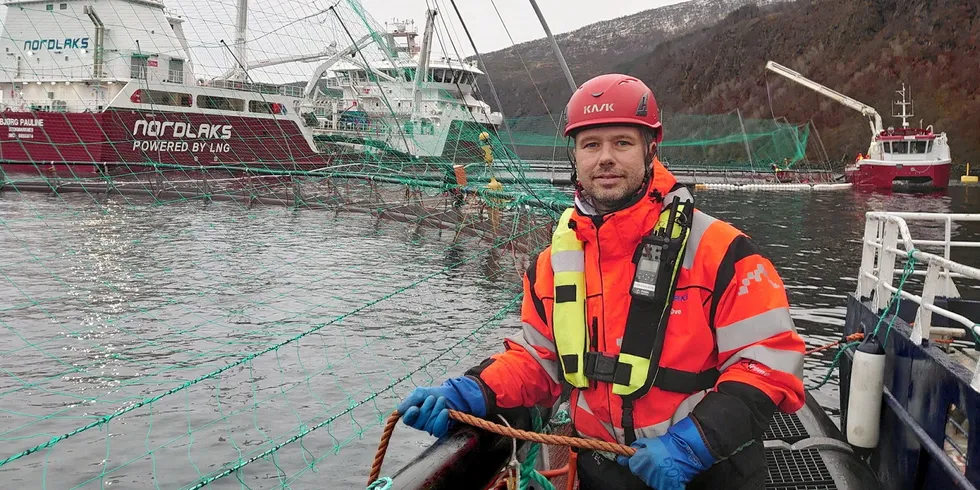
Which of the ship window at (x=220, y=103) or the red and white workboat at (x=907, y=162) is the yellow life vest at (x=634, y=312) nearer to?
the ship window at (x=220, y=103)

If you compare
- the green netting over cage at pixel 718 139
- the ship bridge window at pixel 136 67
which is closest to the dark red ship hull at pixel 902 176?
the green netting over cage at pixel 718 139

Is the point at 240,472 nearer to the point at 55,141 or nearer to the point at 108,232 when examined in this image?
the point at 108,232

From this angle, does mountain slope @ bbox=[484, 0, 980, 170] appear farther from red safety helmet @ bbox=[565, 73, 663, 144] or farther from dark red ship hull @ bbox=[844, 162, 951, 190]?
red safety helmet @ bbox=[565, 73, 663, 144]

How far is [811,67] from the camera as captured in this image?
92.6 m

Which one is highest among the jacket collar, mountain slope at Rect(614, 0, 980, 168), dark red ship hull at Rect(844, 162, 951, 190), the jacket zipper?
mountain slope at Rect(614, 0, 980, 168)

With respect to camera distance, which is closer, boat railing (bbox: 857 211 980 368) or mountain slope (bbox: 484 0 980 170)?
boat railing (bbox: 857 211 980 368)

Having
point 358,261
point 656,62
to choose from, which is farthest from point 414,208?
point 656,62

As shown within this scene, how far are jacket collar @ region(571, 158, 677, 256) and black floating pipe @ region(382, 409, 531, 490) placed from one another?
2.65 feet

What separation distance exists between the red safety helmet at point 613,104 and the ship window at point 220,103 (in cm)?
4274

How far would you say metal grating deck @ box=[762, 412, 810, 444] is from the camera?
517cm

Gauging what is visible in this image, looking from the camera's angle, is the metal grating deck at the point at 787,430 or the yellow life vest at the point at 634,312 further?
the metal grating deck at the point at 787,430

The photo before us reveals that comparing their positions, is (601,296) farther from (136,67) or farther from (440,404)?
(136,67)

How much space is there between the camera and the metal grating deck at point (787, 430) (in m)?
5.17

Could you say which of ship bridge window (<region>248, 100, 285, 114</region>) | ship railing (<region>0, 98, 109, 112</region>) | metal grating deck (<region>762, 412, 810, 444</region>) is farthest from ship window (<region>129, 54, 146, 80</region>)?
metal grating deck (<region>762, 412, 810, 444</region>)
